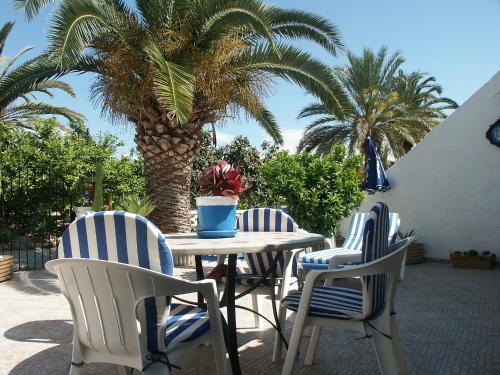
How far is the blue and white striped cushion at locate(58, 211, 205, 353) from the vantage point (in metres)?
2.04

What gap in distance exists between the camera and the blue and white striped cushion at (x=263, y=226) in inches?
159

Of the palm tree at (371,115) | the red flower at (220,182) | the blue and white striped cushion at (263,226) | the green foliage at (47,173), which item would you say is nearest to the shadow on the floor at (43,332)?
the blue and white striped cushion at (263,226)

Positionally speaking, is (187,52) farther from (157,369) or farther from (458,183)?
(157,369)

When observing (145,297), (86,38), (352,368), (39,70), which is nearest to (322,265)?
(352,368)

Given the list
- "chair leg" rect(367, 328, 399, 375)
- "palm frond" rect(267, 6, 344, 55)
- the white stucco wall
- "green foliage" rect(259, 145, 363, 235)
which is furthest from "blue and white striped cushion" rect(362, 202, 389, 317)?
the white stucco wall

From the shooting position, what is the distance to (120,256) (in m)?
2.08

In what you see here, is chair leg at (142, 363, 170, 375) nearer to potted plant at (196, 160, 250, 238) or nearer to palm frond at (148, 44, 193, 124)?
potted plant at (196, 160, 250, 238)

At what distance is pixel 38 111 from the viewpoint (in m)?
14.7

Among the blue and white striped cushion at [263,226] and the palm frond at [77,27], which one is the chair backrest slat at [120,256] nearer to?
the blue and white striped cushion at [263,226]

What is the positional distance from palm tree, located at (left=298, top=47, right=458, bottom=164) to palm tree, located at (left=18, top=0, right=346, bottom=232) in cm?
812

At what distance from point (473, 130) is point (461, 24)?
2.89 m

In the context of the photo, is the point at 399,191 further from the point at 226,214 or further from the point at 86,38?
the point at 226,214

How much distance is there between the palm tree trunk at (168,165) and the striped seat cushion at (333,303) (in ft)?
17.6

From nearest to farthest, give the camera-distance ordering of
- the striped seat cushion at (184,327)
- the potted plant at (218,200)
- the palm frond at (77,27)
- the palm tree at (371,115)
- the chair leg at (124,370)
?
the striped seat cushion at (184,327), the chair leg at (124,370), the potted plant at (218,200), the palm frond at (77,27), the palm tree at (371,115)
